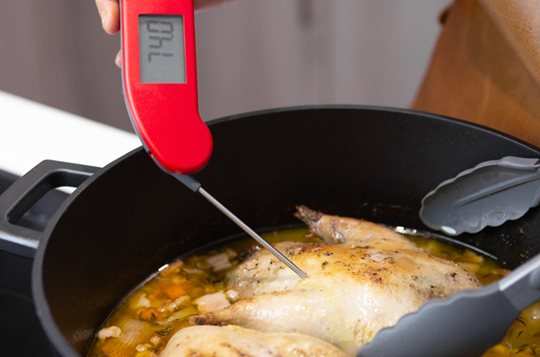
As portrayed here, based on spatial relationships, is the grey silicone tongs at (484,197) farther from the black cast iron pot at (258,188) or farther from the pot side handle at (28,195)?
the pot side handle at (28,195)

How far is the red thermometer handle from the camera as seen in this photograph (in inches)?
34.2

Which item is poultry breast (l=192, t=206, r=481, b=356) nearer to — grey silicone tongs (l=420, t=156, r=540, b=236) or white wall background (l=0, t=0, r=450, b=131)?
grey silicone tongs (l=420, t=156, r=540, b=236)

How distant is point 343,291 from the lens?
90 cm

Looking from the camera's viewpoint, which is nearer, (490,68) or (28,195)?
(28,195)

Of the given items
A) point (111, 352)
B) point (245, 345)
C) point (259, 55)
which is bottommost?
point (111, 352)

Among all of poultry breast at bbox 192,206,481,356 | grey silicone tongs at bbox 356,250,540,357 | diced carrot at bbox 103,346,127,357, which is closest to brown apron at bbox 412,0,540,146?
poultry breast at bbox 192,206,481,356

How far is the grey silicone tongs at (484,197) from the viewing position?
1063 millimetres

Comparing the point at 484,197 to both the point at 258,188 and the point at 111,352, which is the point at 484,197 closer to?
the point at 258,188

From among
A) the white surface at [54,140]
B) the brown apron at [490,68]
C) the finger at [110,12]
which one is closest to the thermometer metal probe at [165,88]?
the finger at [110,12]

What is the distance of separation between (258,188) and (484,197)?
525mm

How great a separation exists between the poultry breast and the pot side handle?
32 centimetres

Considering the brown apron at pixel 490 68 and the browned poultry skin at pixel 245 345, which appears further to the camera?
the brown apron at pixel 490 68

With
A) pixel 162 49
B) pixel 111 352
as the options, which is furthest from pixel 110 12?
pixel 111 352

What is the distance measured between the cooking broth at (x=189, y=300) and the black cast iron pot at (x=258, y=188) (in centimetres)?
3
